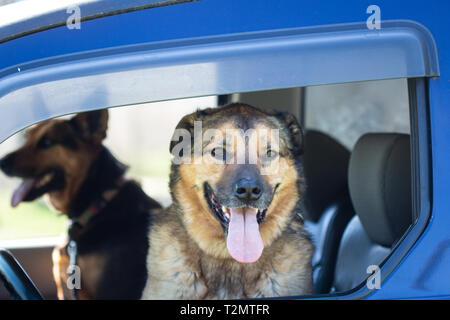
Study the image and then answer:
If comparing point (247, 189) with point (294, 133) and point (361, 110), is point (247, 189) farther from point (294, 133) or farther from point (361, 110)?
point (361, 110)

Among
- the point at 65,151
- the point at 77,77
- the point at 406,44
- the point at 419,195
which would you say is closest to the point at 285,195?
the point at 419,195

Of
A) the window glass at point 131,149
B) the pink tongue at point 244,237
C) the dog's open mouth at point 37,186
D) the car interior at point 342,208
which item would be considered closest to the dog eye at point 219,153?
the pink tongue at point 244,237

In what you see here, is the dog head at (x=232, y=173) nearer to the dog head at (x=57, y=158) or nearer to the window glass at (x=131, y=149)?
the dog head at (x=57, y=158)

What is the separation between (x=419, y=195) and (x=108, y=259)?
2214mm

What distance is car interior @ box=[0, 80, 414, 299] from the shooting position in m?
2.01

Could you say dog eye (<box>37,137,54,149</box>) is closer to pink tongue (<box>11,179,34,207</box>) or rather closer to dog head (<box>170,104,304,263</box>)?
pink tongue (<box>11,179,34,207</box>)

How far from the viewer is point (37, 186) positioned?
3490 millimetres

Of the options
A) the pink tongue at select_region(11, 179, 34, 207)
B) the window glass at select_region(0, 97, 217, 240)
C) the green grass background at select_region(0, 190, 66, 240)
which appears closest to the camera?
the pink tongue at select_region(11, 179, 34, 207)

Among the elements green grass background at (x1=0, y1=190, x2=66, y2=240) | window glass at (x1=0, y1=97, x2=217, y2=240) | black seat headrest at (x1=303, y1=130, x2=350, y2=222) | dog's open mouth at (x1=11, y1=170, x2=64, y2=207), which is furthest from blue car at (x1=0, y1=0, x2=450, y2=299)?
green grass background at (x1=0, y1=190, x2=66, y2=240)

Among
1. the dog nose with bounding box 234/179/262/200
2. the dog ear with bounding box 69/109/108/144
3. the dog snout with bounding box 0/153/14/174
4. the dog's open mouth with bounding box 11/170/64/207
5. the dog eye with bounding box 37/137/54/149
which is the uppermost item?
the dog ear with bounding box 69/109/108/144

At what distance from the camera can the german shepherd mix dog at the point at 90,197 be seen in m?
3.26

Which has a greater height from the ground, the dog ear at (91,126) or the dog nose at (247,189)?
the dog ear at (91,126)

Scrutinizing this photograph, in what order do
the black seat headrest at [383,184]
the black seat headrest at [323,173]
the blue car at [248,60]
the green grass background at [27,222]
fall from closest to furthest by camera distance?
the blue car at [248,60] → the black seat headrest at [383,184] → the black seat headrest at [323,173] → the green grass background at [27,222]

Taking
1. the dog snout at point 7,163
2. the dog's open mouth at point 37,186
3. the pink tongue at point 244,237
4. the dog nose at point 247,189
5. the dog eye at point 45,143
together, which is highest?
the dog eye at point 45,143
